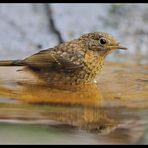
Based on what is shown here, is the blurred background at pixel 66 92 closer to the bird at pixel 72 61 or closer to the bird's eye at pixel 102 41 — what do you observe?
the bird at pixel 72 61

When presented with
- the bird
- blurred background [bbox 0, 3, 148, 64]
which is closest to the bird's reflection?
the bird

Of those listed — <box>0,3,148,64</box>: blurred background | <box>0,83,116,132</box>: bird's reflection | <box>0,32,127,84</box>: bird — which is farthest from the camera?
<box>0,3,148,64</box>: blurred background

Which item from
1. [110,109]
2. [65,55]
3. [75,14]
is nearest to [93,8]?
[75,14]

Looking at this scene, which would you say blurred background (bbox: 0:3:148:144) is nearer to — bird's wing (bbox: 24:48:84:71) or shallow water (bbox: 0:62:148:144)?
shallow water (bbox: 0:62:148:144)

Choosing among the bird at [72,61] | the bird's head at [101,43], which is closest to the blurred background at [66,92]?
the bird at [72,61]

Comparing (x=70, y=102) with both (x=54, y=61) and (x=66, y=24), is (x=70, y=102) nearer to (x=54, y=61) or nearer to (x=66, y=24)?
(x=54, y=61)

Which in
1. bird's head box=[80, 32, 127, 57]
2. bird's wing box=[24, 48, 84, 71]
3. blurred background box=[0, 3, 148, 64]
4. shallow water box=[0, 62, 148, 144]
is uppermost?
blurred background box=[0, 3, 148, 64]
